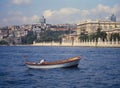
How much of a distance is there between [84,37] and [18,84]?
162332mm

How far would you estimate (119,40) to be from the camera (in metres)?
164

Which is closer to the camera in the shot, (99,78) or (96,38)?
(99,78)

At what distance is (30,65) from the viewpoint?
53625 millimetres

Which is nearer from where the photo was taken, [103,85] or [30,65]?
[103,85]

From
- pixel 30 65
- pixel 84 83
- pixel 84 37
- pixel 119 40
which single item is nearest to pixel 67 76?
pixel 84 83

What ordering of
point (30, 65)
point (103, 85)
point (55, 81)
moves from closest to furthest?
point (103, 85) → point (55, 81) → point (30, 65)

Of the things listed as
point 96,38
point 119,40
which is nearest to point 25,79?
point 119,40

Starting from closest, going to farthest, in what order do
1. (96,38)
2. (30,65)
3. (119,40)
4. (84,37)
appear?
(30,65) → (119,40) → (96,38) → (84,37)

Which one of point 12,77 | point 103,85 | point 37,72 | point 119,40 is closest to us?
point 103,85

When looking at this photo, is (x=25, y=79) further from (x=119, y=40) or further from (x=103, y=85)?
(x=119, y=40)

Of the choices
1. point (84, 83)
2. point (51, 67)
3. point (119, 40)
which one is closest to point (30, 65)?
point (51, 67)

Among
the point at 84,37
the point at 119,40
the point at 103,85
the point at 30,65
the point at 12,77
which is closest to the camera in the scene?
the point at 103,85

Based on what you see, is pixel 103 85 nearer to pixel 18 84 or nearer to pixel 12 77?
pixel 18 84

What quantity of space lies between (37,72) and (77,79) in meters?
9.48
